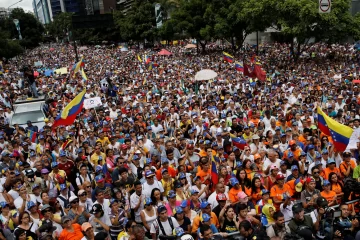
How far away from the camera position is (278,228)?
492cm

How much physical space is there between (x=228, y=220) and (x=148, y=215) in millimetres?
1178

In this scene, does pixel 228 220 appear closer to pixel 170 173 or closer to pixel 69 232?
pixel 170 173

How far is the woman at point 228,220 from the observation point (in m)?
4.96

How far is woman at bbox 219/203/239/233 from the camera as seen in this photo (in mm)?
4957

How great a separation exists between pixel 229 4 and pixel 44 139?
30.9 meters

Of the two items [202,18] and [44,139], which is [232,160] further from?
[202,18]

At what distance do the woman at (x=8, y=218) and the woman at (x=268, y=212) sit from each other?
12.2ft

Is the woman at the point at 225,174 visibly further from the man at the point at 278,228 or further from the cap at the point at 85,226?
the cap at the point at 85,226

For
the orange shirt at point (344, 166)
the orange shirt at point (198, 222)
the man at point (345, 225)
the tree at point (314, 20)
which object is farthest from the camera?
the tree at point (314, 20)

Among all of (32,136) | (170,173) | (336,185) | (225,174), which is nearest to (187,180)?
(170,173)

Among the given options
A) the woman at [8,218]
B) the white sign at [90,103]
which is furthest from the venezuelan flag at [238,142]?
the white sign at [90,103]

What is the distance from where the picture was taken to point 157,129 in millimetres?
10234

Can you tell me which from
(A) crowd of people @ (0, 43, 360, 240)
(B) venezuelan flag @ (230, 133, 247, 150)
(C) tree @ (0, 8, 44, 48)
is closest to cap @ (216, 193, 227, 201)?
(A) crowd of people @ (0, 43, 360, 240)

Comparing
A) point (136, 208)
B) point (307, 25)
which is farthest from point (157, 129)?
point (307, 25)
